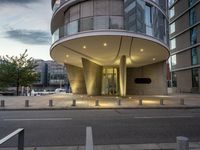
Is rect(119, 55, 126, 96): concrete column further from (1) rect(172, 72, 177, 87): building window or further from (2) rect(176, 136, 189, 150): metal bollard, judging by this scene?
(1) rect(172, 72, 177, 87): building window

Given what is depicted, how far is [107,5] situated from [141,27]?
14.0ft

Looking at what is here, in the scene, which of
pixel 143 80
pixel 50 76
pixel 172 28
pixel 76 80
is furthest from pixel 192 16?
pixel 50 76

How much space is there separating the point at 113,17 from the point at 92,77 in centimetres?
1099

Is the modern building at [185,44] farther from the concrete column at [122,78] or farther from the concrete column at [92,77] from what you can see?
the concrete column at [122,78]

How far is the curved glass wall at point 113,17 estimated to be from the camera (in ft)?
73.5

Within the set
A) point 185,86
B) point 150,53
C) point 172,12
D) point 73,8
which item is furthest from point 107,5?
point 172,12

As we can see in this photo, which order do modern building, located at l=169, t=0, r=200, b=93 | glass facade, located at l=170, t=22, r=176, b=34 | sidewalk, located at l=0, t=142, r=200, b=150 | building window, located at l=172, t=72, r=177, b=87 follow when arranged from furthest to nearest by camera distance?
1. glass facade, located at l=170, t=22, r=176, b=34
2. building window, located at l=172, t=72, r=177, b=87
3. modern building, located at l=169, t=0, r=200, b=93
4. sidewalk, located at l=0, t=142, r=200, b=150

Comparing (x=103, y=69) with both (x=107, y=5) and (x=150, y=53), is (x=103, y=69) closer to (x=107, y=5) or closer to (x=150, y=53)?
(x=150, y=53)

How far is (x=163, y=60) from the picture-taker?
36.6 m

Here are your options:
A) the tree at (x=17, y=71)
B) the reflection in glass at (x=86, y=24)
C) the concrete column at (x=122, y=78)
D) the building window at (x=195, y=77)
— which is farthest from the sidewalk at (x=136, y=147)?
the building window at (x=195, y=77)

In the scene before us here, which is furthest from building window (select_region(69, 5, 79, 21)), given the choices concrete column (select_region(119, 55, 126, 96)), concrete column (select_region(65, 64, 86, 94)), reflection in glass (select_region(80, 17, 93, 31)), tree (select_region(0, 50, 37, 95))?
tree (select_region(0, 50, 37, 95))

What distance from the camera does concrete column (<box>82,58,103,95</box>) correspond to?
30.7 metres

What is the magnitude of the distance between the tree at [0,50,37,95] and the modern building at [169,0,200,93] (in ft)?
98.4

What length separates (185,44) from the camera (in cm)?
4916
